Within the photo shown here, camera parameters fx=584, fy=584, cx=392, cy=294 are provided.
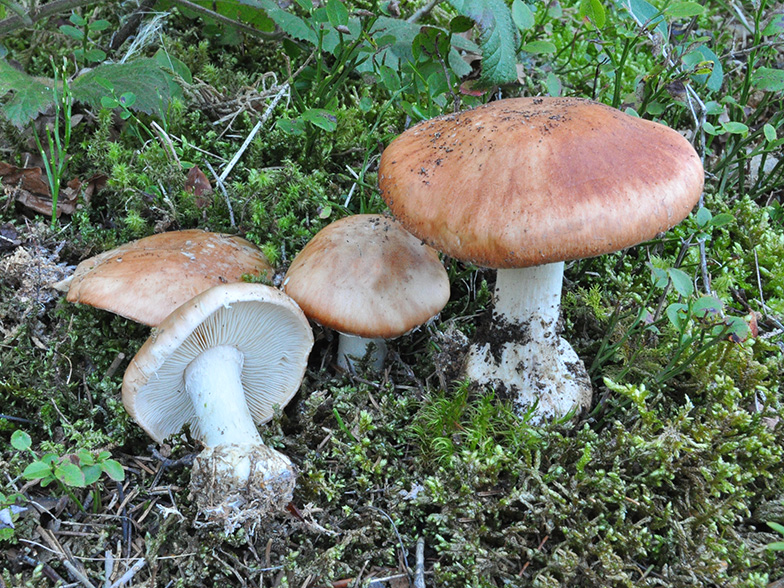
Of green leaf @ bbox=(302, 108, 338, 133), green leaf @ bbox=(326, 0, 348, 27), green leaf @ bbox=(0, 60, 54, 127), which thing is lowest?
green leaf @ bbox=(302, 108, 338, 133)

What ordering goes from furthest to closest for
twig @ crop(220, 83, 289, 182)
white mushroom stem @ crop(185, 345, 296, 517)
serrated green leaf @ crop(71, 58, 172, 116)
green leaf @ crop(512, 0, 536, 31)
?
twig @ crop(220, 83, 289, 182)
serrated green leaf @ crop(71, 58, 172, 116)
green leaf @ crop(512, 0, 536, 31)
white mushroom stem @ crop(185, 345, 296, 517)

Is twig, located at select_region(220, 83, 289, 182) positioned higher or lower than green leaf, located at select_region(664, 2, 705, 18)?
lower

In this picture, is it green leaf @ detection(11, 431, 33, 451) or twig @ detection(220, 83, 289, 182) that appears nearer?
green leaf @ detection(11, 431, 33, 451)

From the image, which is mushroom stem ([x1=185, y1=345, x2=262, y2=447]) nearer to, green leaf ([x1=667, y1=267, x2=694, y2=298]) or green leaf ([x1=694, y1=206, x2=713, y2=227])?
green leaf ([x1=667, y1=267, x2=694, y2=298])

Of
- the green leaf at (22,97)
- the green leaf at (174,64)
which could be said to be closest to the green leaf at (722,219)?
the green leaf at (174,64)

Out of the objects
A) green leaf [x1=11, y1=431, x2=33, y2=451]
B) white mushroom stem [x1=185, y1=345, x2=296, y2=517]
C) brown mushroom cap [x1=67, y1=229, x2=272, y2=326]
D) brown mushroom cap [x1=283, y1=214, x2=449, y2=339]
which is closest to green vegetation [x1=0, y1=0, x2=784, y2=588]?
green leaf [x1=11, y1=431, x2=33, y2=451]

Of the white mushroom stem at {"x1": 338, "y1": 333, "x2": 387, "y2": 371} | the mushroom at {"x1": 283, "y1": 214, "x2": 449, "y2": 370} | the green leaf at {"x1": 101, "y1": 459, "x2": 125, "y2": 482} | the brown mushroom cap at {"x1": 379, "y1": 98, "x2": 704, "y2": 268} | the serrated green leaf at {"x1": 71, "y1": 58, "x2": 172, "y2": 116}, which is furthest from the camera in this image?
the serrated green leaf at {"x1": 71, "y1": 58, "x2": 172, "y2": 116}

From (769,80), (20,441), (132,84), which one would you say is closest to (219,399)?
(20,441)

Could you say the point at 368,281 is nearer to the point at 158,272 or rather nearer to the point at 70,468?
the point at 158,272
